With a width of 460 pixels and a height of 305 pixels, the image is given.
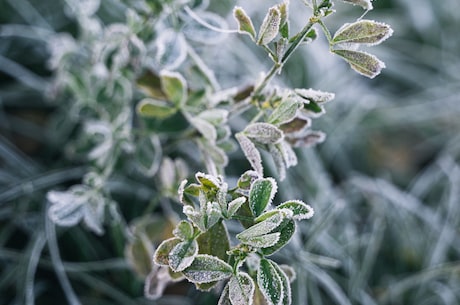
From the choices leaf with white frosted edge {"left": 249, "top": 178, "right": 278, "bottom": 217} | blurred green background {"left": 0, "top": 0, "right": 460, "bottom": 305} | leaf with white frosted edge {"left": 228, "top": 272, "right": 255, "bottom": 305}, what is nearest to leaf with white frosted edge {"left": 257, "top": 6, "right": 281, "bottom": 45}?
leaf with white frosted edge {"left": 249, "top": 178, "right": 278, "bottom": 217}

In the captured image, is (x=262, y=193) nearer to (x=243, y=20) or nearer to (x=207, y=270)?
(x=207, y=270)

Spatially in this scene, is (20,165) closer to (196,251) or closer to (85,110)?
(85,110)

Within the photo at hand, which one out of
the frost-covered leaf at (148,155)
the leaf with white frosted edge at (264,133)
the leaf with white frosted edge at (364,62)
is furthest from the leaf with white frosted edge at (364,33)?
the frost-covered leaf at (148,155)

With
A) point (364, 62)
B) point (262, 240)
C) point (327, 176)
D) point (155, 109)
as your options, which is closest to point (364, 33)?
point (364, 62)

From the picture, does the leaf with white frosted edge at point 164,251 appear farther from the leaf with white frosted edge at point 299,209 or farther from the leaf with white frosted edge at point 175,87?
the leaf with white frosted edge at point 175,87

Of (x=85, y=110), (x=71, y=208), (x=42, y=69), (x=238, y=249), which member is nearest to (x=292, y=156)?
(x=238, y=249)
